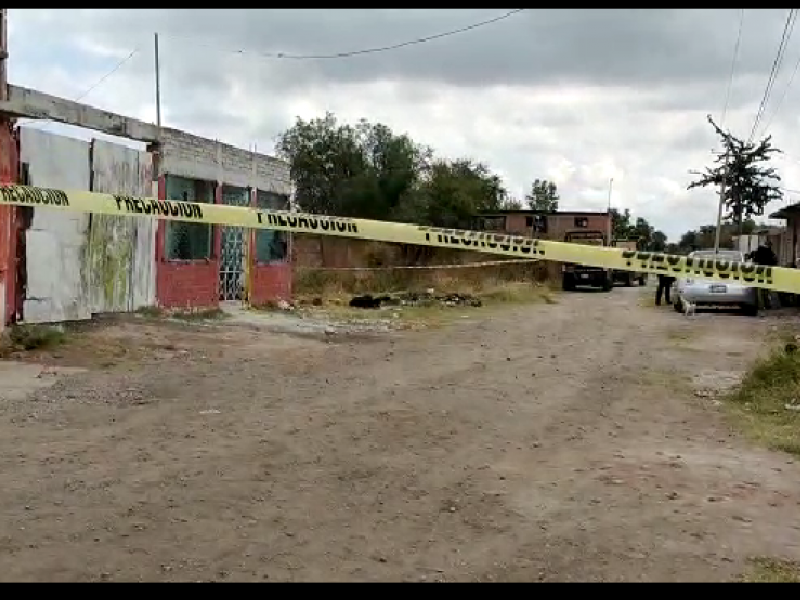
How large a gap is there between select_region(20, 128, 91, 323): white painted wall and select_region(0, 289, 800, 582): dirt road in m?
1.95

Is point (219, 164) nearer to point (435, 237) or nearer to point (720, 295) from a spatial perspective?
point (435, 237)

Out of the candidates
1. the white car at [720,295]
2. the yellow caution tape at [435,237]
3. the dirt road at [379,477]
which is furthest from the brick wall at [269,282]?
the yellow caution tape at [435,237]

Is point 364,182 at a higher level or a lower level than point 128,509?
higher

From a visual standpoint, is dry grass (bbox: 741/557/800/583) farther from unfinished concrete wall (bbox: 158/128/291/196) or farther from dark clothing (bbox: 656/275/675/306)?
dark clothing (bbox: 656/275/675/306)

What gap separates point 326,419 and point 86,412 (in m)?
2.22

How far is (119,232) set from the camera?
15742mm

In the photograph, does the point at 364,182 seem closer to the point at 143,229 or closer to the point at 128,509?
the point at 143,229

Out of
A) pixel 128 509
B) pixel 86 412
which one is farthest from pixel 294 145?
pixel 128 509

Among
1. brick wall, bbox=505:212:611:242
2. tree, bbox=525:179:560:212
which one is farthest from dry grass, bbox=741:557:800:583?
tree, bbox=525:179:560:212

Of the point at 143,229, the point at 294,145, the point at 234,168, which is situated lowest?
the point at 143,229

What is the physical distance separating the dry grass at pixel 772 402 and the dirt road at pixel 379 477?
0.33 m

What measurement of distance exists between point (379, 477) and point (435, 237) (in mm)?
2543

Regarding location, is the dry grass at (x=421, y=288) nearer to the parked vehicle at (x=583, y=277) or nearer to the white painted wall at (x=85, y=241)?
the parked vehicle at (x=583, y=277)
